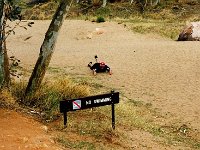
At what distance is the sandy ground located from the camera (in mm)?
13148

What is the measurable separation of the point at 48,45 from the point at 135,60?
817 cm

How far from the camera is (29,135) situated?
7.90 meters

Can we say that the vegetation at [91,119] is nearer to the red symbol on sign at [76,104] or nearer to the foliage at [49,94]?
the foliage at [49,94]

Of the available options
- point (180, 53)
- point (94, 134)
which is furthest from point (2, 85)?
point (180, 53)

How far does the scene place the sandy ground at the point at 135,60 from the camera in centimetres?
1315

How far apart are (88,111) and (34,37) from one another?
13.3m

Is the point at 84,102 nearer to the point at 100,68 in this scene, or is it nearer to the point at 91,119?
the point at 91,119

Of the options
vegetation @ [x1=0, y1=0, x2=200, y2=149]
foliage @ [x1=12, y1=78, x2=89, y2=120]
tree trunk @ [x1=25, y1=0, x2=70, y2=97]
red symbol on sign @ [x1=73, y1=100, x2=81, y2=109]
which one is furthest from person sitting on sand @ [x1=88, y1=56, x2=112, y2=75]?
red symbol on sign @ [x1=73, y1=100, x2=81, y2=109]

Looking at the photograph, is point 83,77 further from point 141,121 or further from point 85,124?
point 85,124

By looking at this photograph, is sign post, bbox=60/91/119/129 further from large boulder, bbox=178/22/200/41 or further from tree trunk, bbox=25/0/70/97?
large boulder, bbox=178/22/200/41

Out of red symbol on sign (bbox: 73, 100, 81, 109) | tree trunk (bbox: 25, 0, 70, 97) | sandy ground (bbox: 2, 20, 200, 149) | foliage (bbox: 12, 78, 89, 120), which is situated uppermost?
tree trunk (bbox: 25, 0, 70, 97)

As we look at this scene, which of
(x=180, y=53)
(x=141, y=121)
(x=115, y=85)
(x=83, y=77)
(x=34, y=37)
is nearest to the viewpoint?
(x=141, y=121)

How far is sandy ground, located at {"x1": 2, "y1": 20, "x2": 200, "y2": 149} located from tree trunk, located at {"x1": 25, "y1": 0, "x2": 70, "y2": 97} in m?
3.29

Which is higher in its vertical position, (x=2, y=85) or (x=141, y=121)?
(x=2, y=85)
